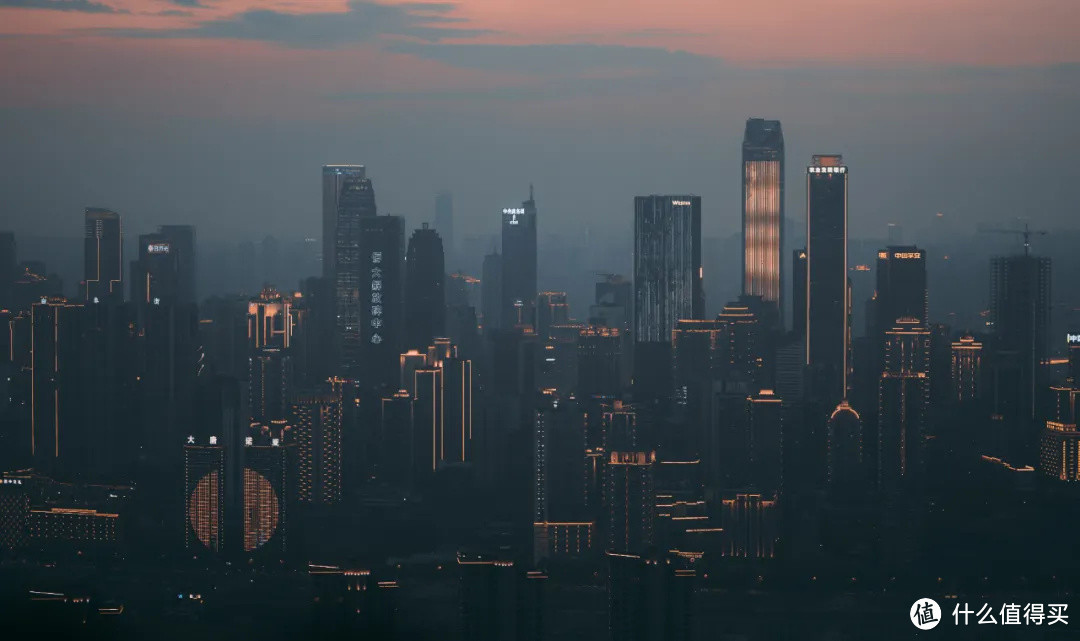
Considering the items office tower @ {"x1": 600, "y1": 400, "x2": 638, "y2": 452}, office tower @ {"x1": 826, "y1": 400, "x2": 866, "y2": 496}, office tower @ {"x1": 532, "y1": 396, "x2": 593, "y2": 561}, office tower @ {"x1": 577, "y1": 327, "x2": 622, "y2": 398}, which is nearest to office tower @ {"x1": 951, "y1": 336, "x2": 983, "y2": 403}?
office tower @ {"x1": 826, "y1": 400, "x2": 866, "y2": 496}

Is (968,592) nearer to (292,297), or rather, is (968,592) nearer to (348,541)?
(348,541)

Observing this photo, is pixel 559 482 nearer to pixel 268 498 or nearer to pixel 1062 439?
pixel 268 498

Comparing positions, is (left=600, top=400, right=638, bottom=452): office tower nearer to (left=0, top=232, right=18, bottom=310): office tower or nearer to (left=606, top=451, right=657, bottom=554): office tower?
(left=606, top=451, right=657, bottom=554): office tower

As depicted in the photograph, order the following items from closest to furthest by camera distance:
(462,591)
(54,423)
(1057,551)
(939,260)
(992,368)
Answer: (462,591) < (1057,551) < (54,423) < (992,368) < (939,260)

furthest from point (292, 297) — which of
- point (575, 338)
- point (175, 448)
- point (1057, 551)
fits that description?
point (1057, 551)

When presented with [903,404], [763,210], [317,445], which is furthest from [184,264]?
[763,210]

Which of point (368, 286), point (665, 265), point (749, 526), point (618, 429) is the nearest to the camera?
point (749, 526)
